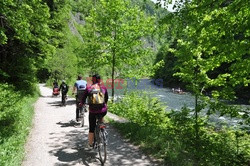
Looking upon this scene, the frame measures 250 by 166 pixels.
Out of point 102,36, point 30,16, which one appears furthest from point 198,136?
point 102,36

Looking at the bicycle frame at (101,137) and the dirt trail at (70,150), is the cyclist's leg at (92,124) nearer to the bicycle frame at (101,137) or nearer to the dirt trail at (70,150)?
the bicycle frame at (101,137)

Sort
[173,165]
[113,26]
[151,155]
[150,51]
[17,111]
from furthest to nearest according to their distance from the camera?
1. [150,51]
2. [113,26]
3. [17,111]
4. [151,155]
5. [173,165]

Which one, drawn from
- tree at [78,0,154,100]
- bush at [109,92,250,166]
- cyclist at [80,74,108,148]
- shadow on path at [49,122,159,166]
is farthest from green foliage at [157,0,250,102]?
tree at [78,0,154,100]

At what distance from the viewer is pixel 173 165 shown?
5598 millimetres

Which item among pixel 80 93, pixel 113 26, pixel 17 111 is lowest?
pixel 17 111

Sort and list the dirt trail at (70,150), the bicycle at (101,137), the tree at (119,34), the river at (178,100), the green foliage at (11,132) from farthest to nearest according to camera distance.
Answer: the tree at (119,34) → the river at (178,100) → the dirt trail at (70,150) → the bicycle at (101,137) → the green foliage at (11,132)

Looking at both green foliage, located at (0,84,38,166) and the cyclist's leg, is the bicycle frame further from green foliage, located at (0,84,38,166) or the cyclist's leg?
green foliage, located at (0,84,38,166)

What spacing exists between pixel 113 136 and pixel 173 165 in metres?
3.10

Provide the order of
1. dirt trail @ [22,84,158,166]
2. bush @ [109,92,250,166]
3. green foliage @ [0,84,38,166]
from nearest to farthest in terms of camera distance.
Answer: green foliage @ [0,84,38,166] → dirt trail @ [22,84,158,166] → bush @ [109,92,250,166]

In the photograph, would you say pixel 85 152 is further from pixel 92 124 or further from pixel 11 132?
pixel 11 132

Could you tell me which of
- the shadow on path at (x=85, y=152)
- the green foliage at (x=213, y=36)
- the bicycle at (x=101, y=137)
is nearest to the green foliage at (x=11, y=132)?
the shadow on path at (x=85, y=152)

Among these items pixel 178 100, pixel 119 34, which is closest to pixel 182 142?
pixel 119 34

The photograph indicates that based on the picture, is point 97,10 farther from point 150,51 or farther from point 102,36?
point 150,51

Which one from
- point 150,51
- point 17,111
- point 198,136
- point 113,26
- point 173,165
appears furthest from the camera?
point 150,51
